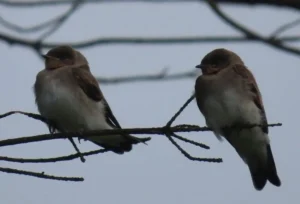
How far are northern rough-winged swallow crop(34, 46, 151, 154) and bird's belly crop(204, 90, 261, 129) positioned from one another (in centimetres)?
68

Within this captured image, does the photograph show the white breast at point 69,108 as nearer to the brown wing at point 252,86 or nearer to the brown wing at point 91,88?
the brown wing at point 91,88

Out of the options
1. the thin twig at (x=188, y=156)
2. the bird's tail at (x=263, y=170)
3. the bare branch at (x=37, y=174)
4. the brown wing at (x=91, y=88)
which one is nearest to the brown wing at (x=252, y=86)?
the bird's tail at (x=263, y=170)

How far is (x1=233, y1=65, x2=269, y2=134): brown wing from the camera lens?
5.80m

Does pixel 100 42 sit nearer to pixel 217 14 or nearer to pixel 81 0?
pixel 81 0

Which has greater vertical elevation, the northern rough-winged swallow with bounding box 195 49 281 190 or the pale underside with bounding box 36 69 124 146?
the pale underside with bounding box 36 69 124 146

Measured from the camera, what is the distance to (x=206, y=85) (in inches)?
226

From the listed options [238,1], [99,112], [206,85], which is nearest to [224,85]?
[206,85]

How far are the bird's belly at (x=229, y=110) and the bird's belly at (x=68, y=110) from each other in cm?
79

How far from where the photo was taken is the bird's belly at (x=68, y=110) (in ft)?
17.0

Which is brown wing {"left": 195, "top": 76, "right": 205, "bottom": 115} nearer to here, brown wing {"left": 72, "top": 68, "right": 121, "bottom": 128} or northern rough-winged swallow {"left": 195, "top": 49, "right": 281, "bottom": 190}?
northern rough-winged swallow {"left": 195, "top": 49, "right": 281, "bottom": 190}

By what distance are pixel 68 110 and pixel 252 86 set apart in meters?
1.49

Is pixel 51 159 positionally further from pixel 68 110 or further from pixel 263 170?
pixel 263 170

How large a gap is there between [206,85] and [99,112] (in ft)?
2.90

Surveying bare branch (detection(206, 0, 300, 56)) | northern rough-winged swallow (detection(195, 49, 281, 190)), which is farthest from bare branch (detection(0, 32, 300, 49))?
northern rough-winged swallow (detection(195, 49, 281, 190))
